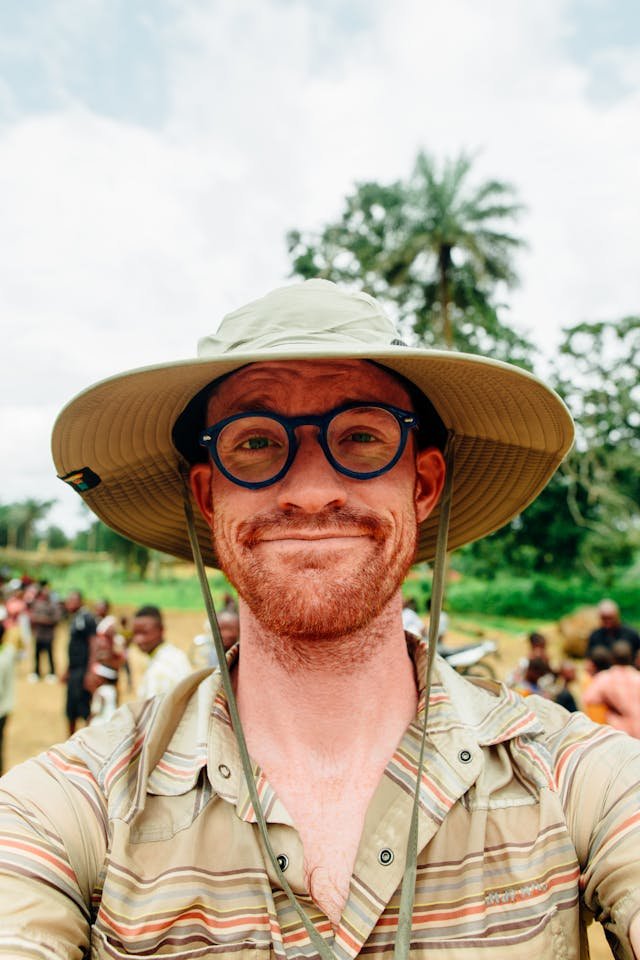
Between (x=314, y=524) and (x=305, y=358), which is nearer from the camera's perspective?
(x=305, y=358)

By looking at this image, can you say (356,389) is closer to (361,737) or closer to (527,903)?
(361,737)

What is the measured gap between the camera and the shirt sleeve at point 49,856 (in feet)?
3.56

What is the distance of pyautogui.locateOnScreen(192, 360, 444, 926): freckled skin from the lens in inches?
56.2

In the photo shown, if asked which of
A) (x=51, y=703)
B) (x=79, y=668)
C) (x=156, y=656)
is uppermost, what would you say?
(x=156, y=656)

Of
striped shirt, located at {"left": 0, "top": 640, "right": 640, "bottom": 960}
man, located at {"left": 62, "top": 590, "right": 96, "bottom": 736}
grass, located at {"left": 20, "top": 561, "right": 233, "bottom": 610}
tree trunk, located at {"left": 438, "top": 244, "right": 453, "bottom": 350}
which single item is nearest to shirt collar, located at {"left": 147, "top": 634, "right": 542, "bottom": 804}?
striped shirt, located at {"left": 0, "top": 640, "right": 640, "bottom": 960}

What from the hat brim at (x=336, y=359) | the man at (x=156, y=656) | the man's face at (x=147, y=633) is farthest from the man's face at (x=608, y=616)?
the hat brim at (x=336, y=359)

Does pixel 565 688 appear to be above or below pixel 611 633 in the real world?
below

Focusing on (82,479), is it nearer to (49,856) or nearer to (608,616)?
(49,856)

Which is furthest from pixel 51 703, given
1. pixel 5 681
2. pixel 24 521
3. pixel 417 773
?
pixel 24 521

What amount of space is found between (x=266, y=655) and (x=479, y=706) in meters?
0.50

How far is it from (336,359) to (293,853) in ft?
3.36

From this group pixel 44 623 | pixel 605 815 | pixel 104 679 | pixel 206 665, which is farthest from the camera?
pixel 44 623

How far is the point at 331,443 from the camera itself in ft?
4.91

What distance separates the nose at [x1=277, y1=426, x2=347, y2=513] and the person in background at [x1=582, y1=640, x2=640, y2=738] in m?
3.27
